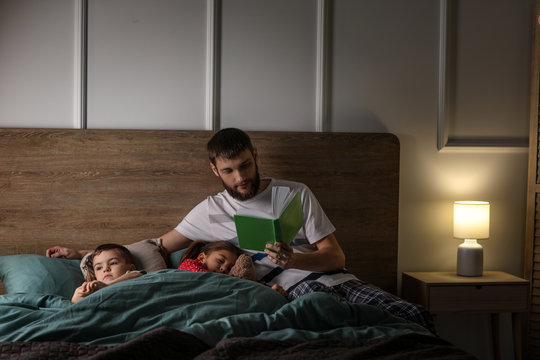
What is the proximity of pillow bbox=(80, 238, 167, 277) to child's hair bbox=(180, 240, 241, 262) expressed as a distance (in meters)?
0.10

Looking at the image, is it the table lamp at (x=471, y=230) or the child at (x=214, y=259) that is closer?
the child at (x=214, y=259)

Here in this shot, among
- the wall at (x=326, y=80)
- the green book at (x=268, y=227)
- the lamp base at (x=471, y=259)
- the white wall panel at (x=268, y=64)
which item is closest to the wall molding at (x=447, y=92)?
the wall at (x=326, y=80)

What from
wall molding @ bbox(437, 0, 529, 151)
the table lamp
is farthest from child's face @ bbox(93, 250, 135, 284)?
wall molding @ bbox(437, 0, 529, 151)

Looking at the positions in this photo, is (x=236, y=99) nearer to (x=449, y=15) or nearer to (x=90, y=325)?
(x=449, y=15)

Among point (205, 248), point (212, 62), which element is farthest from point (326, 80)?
point (205, 248)

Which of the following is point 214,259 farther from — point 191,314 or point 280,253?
point 191,314

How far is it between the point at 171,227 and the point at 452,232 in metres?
1.55

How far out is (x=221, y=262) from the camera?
2.34 metres

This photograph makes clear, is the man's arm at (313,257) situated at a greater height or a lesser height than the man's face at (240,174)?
lesser

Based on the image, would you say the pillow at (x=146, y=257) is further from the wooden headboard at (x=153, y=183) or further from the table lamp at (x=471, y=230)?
the table lamp at (x=471, y=230)

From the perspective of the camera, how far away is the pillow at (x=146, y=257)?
2.46m

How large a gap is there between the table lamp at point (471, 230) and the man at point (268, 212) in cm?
76

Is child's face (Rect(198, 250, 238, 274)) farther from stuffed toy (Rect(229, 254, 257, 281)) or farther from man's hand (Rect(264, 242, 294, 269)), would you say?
man's hand (Rect(264, 242, 294, 269))

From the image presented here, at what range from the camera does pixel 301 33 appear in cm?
300
